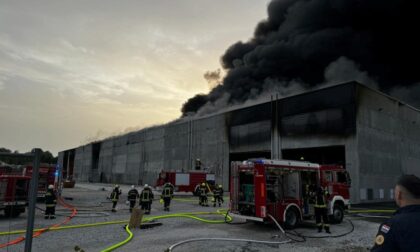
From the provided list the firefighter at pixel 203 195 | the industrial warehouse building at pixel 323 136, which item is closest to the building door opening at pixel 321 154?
the industrial warehouse building at pixel 323 136

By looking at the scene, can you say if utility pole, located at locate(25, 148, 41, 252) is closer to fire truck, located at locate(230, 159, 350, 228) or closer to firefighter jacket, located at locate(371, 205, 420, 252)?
firefighter jacket, located at locate(371, 205, 420, 252)

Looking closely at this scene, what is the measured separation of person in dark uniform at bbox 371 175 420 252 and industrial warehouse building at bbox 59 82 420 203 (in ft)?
75.2

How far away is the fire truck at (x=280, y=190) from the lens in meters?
10.9

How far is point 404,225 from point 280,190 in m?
9.84

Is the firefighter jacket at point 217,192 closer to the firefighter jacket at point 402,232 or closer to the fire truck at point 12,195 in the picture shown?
the fire truck at point 12,195

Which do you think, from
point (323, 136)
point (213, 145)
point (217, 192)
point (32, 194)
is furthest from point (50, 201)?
point (213, 145)

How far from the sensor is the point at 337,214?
42.7 feet

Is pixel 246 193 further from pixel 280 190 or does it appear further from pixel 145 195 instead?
pixel 145 195

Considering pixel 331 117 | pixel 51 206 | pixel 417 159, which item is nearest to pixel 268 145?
pixel 331 117

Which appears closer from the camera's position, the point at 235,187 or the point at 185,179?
the point at 235,187

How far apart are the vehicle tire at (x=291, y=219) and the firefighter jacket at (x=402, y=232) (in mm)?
9354

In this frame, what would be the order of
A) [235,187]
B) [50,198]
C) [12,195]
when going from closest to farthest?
[235,187]
[50,198]
[12,195]

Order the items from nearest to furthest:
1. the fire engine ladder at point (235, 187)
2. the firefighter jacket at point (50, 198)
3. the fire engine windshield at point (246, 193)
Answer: the fire engine windshield at point (246, 193)
the fire engine ladder at point (235, 187)
the firefighter jacket at point (50, 198)

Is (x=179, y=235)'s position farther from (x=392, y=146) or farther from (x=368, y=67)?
(x=368, y=67)
